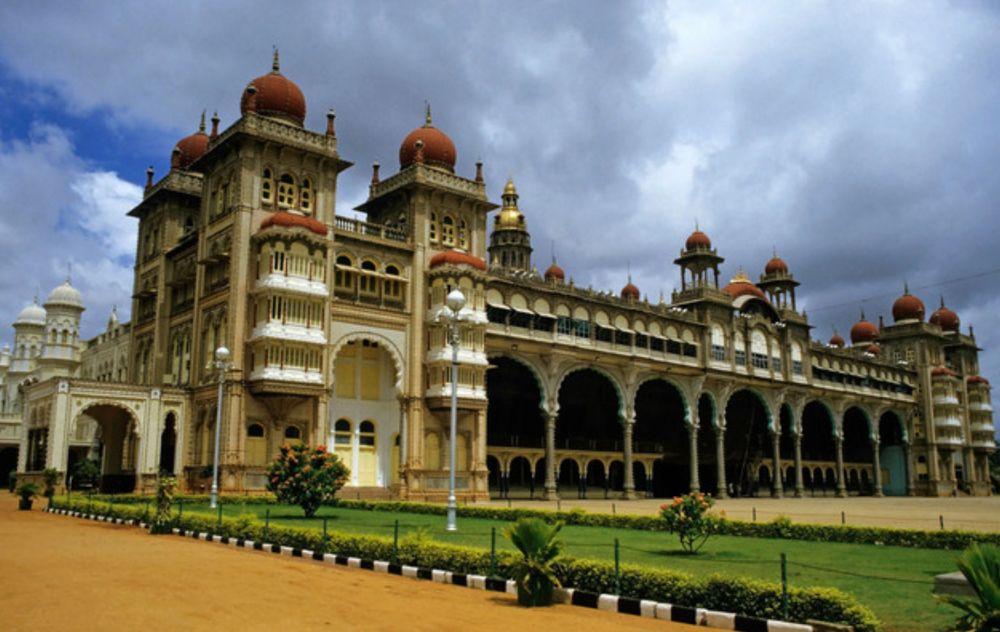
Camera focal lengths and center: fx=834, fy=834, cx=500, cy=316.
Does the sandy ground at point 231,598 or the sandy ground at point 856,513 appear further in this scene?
the sandy ground at point 856,513

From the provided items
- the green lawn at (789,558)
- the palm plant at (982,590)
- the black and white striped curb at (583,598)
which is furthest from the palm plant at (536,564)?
the palm plant at (982,590)

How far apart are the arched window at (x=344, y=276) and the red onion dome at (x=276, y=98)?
6.82 meters

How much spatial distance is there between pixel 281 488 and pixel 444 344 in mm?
16896

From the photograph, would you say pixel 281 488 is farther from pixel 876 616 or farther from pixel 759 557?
pixel 876 616

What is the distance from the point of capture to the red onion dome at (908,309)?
275ft

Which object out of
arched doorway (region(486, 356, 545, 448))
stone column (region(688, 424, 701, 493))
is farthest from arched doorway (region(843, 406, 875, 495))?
arched doorway (region(486, 356, 545, 448))

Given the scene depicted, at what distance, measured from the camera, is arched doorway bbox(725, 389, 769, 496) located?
65.4 meters

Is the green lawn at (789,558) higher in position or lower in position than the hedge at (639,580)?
lower

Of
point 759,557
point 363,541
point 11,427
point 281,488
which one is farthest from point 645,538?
point 11,427

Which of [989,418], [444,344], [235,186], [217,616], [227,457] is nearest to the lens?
[217,616]

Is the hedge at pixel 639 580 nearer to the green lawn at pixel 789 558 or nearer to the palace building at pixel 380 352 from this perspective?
the green lawn at pixel 789 558

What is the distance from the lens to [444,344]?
134 ft

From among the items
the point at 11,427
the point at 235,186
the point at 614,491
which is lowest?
the point at 614,491

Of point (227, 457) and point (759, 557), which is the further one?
point (227, 457)
